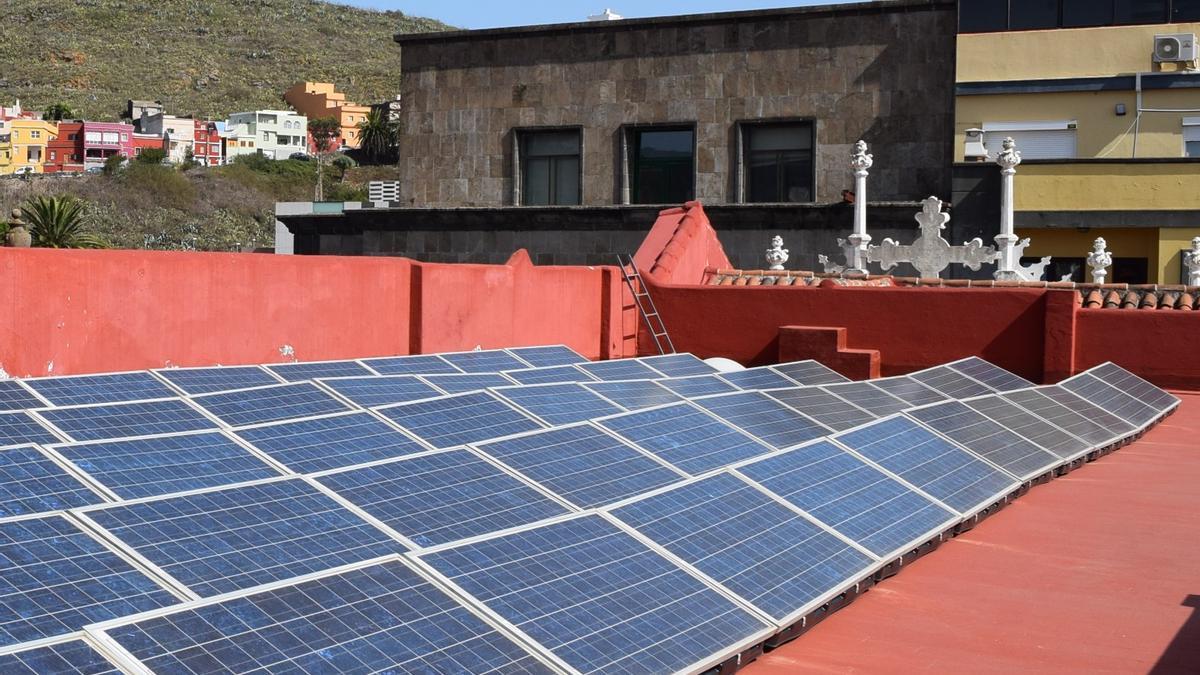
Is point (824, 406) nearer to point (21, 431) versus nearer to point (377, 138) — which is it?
point (21, 431)

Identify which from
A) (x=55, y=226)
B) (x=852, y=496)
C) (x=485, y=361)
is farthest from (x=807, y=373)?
(x=55, y=226)

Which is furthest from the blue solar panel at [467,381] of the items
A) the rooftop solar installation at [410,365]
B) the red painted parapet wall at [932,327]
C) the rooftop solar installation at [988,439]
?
the red painted parapet wall at [932,327]

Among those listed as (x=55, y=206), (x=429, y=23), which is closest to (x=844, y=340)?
(x=55, y=206)

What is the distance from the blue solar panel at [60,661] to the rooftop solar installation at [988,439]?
312 inches

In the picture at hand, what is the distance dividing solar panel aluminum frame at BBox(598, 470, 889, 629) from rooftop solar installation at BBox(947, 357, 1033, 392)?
754cm

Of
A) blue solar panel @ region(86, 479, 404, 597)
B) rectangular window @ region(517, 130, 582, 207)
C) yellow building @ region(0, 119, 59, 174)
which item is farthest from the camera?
yellow building @ region(0, 119, 59, 174)

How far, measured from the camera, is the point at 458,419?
830cm

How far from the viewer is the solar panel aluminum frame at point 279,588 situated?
4.43 metres

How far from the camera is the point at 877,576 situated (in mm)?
7766

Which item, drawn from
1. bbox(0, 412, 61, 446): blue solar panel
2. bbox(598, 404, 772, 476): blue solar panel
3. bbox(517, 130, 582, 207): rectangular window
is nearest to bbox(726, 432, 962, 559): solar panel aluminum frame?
bbox(598, 404, 772, 476): blue solar panel

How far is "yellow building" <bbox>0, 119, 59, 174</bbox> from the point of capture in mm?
107750

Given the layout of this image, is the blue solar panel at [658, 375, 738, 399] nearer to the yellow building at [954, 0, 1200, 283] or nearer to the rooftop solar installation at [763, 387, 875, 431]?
the rooftop solar installation at [763, 387, 875, 431]

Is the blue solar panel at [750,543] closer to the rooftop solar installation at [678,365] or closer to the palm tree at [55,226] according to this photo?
the rooftop solar installation at [678,365]

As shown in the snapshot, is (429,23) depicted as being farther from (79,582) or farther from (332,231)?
(79,582)
